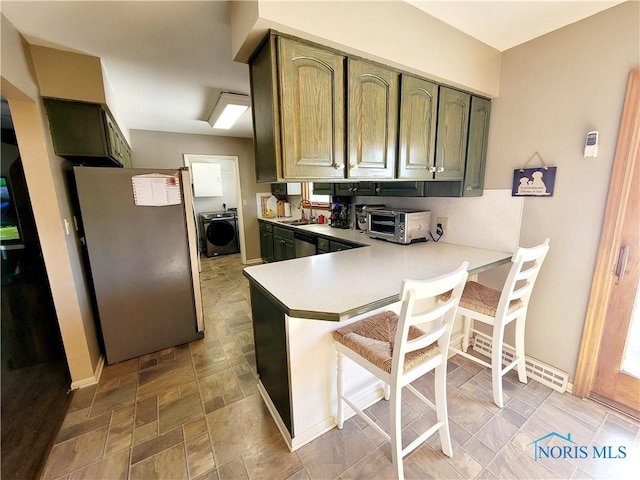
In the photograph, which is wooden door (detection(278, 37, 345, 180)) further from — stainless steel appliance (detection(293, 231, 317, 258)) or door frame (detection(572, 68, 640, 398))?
stainless steel appliance (detection(293, 231, 317, 258))

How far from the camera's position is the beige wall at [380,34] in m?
1.21

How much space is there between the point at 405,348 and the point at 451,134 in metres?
1.62

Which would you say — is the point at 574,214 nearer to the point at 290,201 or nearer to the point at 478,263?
the point at 478,263

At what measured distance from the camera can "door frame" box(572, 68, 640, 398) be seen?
1494 millimetres

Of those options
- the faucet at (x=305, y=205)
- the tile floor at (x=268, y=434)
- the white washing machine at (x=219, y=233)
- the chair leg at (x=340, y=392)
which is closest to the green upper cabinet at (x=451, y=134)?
the chair leg at (x=340, y=392)

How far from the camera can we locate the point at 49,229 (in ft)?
5.83

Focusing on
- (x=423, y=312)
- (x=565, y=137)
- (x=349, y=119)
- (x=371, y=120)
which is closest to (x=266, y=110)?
(x=349, y=119)

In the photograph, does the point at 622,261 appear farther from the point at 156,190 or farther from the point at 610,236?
the point at 156,190

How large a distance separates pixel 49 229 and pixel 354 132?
2.08m

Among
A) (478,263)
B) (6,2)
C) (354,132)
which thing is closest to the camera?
(6,2)

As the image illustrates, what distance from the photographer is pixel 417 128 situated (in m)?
1.80

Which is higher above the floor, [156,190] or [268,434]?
[156,190]

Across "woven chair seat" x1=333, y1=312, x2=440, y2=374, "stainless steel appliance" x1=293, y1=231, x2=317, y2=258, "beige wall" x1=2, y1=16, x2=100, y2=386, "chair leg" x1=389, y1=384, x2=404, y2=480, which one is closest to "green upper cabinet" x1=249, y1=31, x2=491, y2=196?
"woven chair seat" x1=333, y1=312, x2=440, y2=374

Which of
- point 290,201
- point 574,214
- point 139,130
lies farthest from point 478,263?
point 139,130
